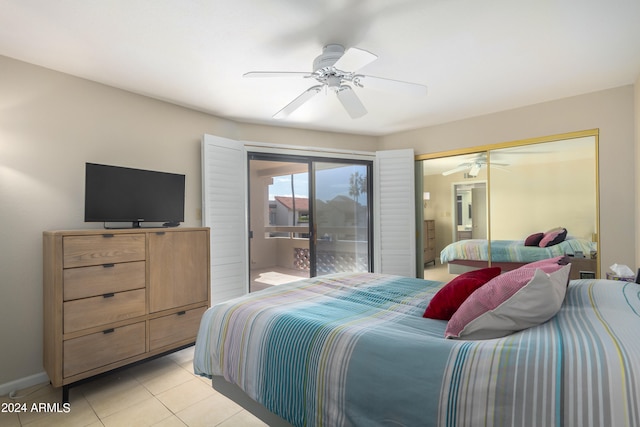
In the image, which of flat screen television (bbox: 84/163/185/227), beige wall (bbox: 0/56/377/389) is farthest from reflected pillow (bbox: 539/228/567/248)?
beige wall (bbox: 0/56/377/389)

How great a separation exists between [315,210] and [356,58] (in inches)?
98.3

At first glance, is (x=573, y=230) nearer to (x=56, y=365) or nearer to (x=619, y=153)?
(x=619, y=153)

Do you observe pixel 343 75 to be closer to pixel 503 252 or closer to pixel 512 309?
pixel 512 309

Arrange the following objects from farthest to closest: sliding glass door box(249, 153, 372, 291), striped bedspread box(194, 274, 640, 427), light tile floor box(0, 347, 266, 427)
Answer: sliding glass door box(249, 153, 372, 291) → light tile floor box(0, 347, 266, 427) → striped bedspread box(194, 274, 640, 427)

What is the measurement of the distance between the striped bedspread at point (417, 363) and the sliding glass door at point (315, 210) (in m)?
2.34

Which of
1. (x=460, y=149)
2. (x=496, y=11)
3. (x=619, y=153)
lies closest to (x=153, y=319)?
(x=496, y=11)

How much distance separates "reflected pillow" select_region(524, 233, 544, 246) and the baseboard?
4616 millimetres

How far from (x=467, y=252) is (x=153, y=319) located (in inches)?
139

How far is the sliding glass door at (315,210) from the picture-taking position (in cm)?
418

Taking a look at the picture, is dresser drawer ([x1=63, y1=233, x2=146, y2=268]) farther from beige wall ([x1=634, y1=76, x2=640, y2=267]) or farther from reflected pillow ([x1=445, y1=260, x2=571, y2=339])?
beige wall ([x1=634, y1=76, x2=640, y2=267])

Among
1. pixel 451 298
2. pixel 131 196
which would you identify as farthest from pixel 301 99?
pixel 451 298

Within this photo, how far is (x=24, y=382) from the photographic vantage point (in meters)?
2.25

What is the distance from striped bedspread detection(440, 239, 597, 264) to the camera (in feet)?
10.5

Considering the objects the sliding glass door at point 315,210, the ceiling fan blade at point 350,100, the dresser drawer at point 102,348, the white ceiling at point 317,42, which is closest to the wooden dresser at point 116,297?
the dresser drawer at point 102,348
